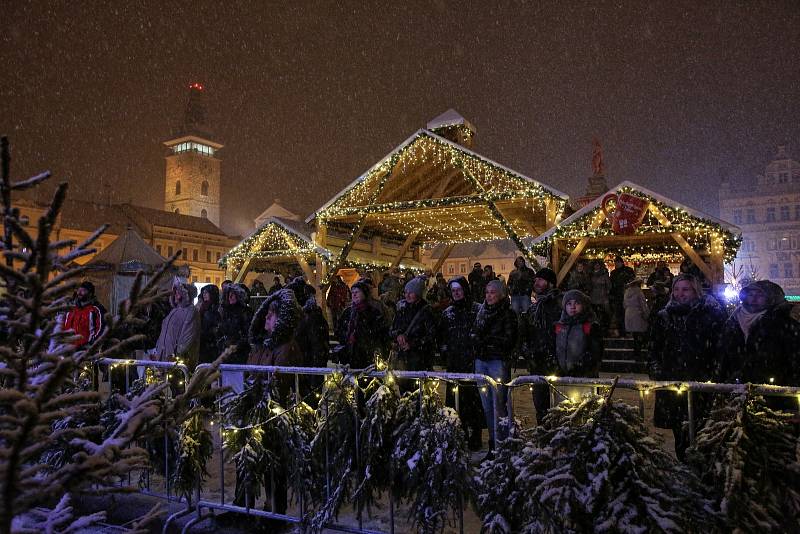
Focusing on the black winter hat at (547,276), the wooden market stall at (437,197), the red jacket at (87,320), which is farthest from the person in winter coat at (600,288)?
the red jacket at (87,320)

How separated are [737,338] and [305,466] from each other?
3725 mm

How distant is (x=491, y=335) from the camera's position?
607 cm

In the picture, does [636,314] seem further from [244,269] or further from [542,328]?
[244,269]

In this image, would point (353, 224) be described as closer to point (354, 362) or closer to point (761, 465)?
point (354, 362)

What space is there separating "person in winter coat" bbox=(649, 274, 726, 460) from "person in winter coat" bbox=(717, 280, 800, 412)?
22 centimetres

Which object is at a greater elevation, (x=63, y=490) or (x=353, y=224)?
(x=353, y=224)

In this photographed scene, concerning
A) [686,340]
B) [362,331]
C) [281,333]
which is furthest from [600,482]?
[362,331]

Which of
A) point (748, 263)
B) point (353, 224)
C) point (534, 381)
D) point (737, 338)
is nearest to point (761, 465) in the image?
point (534, 381)

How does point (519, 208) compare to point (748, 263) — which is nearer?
point (519, 208)

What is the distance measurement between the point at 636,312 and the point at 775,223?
6613cm

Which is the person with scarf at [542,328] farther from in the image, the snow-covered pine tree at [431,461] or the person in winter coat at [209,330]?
the person in winter coat at [209,330]

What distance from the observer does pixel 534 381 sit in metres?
3.63

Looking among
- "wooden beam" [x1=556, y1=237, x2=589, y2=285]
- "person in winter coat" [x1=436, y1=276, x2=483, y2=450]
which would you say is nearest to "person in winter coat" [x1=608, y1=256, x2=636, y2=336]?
"wooden beam" [x1=556, y1=237, x2=589, y2=285]

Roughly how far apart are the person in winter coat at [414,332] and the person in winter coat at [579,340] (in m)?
1.52
